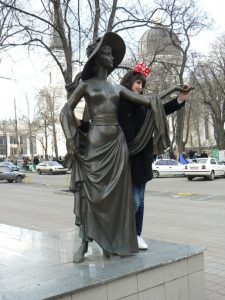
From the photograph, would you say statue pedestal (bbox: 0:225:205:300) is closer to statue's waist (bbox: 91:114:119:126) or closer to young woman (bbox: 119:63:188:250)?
young woman (bbox: 119:63:188:250)

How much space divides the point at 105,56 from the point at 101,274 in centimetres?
222

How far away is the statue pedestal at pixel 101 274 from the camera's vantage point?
3818 millimetres

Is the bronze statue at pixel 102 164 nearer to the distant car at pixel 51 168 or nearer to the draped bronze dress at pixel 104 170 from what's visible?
the draped bronze dress at pixel 104 170

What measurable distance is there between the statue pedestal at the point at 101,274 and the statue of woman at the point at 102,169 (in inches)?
10.3

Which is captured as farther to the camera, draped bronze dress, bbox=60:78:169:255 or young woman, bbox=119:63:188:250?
young woman, bbox=119:63:188:250

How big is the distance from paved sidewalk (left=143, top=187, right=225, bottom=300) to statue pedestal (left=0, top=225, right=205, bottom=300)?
2.28 feet

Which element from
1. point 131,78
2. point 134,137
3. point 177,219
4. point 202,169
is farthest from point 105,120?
point 202,169

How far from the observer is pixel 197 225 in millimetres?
10211

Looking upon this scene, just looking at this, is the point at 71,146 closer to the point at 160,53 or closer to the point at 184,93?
the point at 184,93

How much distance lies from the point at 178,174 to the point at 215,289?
25356mm

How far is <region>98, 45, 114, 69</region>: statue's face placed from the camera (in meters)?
4.79

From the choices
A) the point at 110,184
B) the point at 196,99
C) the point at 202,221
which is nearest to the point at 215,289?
the point at 110,184

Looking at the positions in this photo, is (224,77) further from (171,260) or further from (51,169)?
(171,260)

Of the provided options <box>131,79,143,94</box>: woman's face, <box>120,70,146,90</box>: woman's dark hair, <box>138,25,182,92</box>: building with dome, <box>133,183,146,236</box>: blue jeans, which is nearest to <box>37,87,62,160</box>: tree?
<box>138,25,182,92</box>: building with dome
